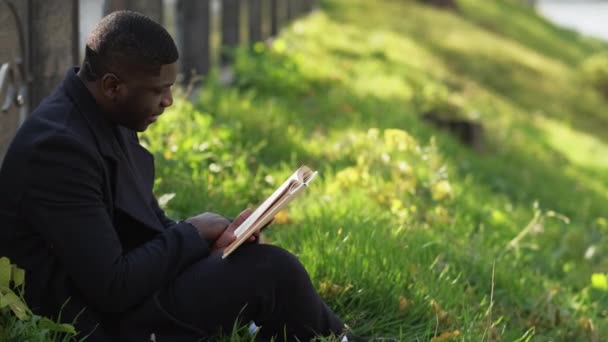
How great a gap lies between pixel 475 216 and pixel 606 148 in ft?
33.1

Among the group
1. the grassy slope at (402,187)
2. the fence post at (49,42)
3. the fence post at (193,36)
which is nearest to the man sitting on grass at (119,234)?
the grassy slope at (402,187)

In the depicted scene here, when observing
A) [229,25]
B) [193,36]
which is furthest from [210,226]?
[229,25]

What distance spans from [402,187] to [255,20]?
26.4ft

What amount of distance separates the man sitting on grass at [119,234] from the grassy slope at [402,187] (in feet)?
2.45

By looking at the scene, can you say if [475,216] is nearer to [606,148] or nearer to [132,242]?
[132,242]

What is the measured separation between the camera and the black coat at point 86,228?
11.2 feet

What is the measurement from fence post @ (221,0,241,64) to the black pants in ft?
27.7

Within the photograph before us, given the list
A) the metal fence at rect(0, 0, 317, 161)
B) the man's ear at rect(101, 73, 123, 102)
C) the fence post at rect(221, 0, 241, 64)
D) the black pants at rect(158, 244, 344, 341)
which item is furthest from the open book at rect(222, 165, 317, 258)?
the fence post at rect(221, 0, 241, 64)

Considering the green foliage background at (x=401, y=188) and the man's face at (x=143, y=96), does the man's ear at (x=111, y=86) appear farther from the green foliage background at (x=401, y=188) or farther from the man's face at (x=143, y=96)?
the green foliage background at (x=401, y=188)

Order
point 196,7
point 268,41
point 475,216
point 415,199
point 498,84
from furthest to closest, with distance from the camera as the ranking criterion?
1. point 498,84
2. point 268,41
3. point 196,7
4. point 475,216
5. point 415,199

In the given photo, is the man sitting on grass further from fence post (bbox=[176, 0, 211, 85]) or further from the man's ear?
fence post (bbox=[176, 0, 211, 85])

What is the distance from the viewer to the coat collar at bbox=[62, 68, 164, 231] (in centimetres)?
355

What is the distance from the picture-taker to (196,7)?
32.7ft

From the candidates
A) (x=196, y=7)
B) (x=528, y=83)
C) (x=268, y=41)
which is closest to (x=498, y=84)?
(x=528, y=83)
